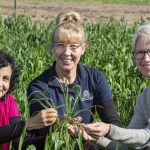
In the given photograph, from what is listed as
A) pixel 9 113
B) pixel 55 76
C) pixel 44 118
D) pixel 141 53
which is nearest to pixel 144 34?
pixel 141 53

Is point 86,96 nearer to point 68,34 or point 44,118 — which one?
point 68,34

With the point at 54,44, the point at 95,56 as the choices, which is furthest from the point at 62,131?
the point at 95,56

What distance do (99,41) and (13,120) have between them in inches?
165

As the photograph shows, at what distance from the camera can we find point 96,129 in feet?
Result: 10.4

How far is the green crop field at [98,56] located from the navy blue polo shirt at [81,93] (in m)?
0.18

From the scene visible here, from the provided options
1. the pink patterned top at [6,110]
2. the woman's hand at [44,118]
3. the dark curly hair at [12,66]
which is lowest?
the pink patterned top at [6,110]

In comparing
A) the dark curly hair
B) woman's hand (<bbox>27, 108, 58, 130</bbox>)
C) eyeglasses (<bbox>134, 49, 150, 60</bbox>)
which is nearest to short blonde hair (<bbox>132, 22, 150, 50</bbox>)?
eyeglasses (<bbox>134, 49, 150, 60</bbox>)

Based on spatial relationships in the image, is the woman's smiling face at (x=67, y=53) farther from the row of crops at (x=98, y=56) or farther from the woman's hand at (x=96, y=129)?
the woman's hand at (x=96, y=129)

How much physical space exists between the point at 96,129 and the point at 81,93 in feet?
2.45

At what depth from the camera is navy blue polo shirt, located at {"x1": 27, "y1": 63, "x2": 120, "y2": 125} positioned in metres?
3.85

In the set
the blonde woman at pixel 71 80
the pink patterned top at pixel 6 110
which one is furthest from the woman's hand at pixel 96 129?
the pink patterned top at pixel 6 110

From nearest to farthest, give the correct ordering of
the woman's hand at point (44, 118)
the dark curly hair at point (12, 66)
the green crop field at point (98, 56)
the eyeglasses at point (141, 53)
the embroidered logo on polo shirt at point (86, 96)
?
1. the woman's hand at point (44, 118)
2. the eyeglasses at point (141, 53)
3. the dark curly hair at point (12, 66)
4. the embroidered logo on polo shirt at point (86, 96)
5. the green crop field at point (98, 56)

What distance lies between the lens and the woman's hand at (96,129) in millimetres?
3170

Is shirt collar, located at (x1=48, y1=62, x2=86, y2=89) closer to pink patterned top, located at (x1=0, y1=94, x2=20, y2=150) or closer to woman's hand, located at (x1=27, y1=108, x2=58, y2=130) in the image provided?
pink patterned top, located at (x1=0, y1=94, x2=20, y2=150)
